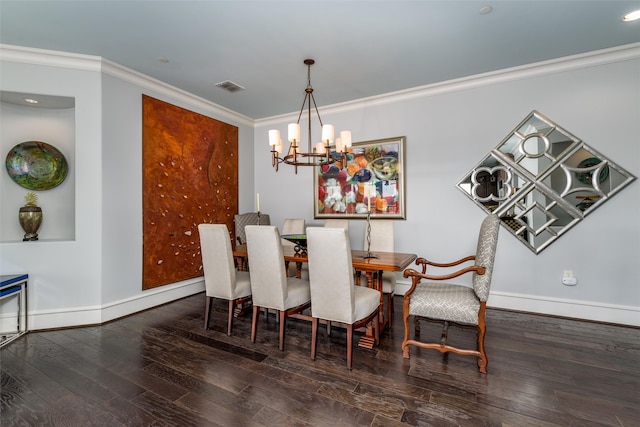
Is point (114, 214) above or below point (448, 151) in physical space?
below

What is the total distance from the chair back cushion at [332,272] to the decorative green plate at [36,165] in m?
2.96

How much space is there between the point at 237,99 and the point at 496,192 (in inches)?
140

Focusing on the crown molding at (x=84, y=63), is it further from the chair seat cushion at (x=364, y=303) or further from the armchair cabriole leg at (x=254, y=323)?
the chair seat cushion at (x=364, y=303)

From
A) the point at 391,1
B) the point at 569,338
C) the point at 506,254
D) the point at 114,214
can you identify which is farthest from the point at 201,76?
the point at 569,338

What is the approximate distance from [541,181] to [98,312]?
4.90m

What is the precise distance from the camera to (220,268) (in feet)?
8.87

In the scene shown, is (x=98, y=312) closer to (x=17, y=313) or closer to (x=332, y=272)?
(x=17, y=313)

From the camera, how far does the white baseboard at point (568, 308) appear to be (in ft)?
9.24

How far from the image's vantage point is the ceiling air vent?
3.53 metres

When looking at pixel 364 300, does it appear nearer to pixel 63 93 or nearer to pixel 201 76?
pixel 201 76

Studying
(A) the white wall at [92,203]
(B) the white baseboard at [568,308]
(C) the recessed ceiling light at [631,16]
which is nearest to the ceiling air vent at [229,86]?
(A) the white wall at [92,203]

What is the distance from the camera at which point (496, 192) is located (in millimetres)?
3350

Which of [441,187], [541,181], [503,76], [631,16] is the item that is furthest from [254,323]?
[631,16]

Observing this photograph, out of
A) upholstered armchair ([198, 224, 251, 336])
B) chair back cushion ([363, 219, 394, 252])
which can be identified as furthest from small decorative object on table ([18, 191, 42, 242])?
chair back cushion ([363, 219, 394, 252])
